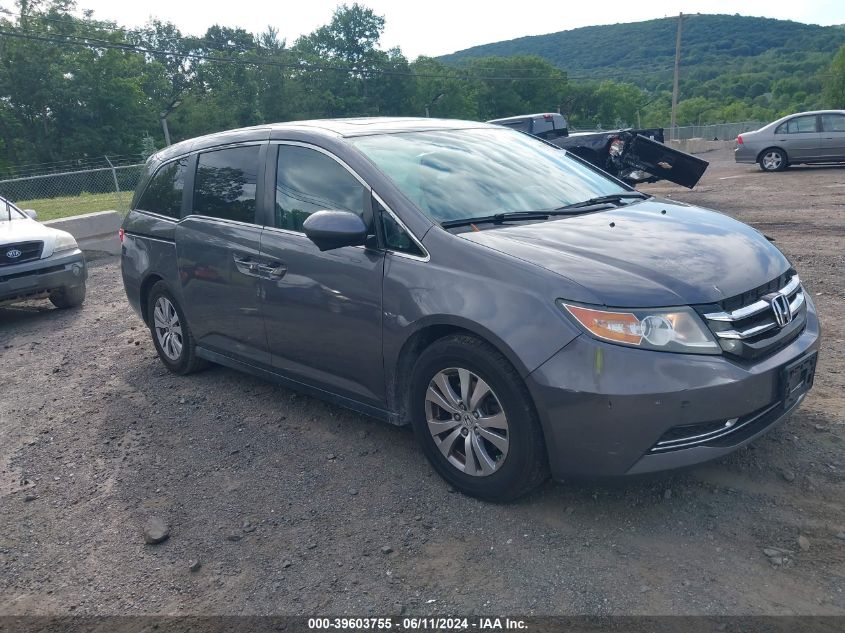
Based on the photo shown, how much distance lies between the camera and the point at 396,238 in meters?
3.85

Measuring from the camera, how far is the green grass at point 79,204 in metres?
16.3

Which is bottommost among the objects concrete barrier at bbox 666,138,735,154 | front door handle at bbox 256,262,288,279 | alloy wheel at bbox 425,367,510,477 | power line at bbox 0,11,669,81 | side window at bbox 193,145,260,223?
concrete barrier at bbox 666,138,735,154

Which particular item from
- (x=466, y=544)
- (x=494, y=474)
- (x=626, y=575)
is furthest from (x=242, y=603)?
(x=626, y=575)

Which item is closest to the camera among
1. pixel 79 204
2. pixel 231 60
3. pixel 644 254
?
pixel 644 254

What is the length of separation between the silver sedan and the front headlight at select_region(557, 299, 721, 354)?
710 inches

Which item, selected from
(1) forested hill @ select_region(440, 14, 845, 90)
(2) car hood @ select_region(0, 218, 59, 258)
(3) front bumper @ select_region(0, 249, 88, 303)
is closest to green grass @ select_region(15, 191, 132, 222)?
(2) car hood @ select_region(0, 218, 59, 258)

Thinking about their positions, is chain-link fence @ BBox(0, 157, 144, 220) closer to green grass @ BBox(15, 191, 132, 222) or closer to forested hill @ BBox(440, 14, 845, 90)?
green grass @ BBox(15, 191, 132, 222)

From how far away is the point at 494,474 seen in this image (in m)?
3.49

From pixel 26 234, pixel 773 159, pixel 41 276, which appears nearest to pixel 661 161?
pixel 41 276

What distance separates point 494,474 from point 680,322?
3.52ft

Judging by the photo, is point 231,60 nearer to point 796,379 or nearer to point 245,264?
point 245,264

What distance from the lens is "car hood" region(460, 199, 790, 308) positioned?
10.4ft

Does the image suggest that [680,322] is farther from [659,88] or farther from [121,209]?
[659,88]

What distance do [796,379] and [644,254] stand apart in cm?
87
